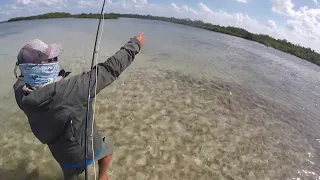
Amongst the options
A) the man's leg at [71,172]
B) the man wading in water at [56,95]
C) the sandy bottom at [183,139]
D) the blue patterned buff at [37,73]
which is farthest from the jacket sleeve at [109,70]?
the sandy bottom at [183,139]

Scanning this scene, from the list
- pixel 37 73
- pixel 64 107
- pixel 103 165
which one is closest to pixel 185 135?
pixel 103 165

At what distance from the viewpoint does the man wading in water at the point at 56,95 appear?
2.51m

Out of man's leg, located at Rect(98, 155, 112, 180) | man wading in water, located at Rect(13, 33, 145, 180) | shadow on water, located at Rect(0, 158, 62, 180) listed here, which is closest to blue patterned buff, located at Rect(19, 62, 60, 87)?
man wading in water, located at Rect(13, 33, 145, 180)

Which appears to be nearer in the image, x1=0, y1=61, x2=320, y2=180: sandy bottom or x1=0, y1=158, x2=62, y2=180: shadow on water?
x1=0, y1=158, x2=62, y2=180: shadow on water

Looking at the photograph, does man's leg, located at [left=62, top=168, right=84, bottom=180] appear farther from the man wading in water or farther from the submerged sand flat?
the submerged sand flat

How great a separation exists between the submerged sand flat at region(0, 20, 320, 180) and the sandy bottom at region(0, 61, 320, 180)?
22 millimetres

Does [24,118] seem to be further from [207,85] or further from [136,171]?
[207,85]

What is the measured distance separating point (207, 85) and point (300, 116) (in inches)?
156

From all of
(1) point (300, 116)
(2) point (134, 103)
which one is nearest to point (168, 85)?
(2) point (134, 103)

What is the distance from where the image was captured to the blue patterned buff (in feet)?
8.18

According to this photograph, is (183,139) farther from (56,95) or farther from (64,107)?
(56,95)

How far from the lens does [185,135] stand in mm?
7090

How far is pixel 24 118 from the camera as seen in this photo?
7.34m

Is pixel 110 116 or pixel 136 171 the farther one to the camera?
pixel 110 116
